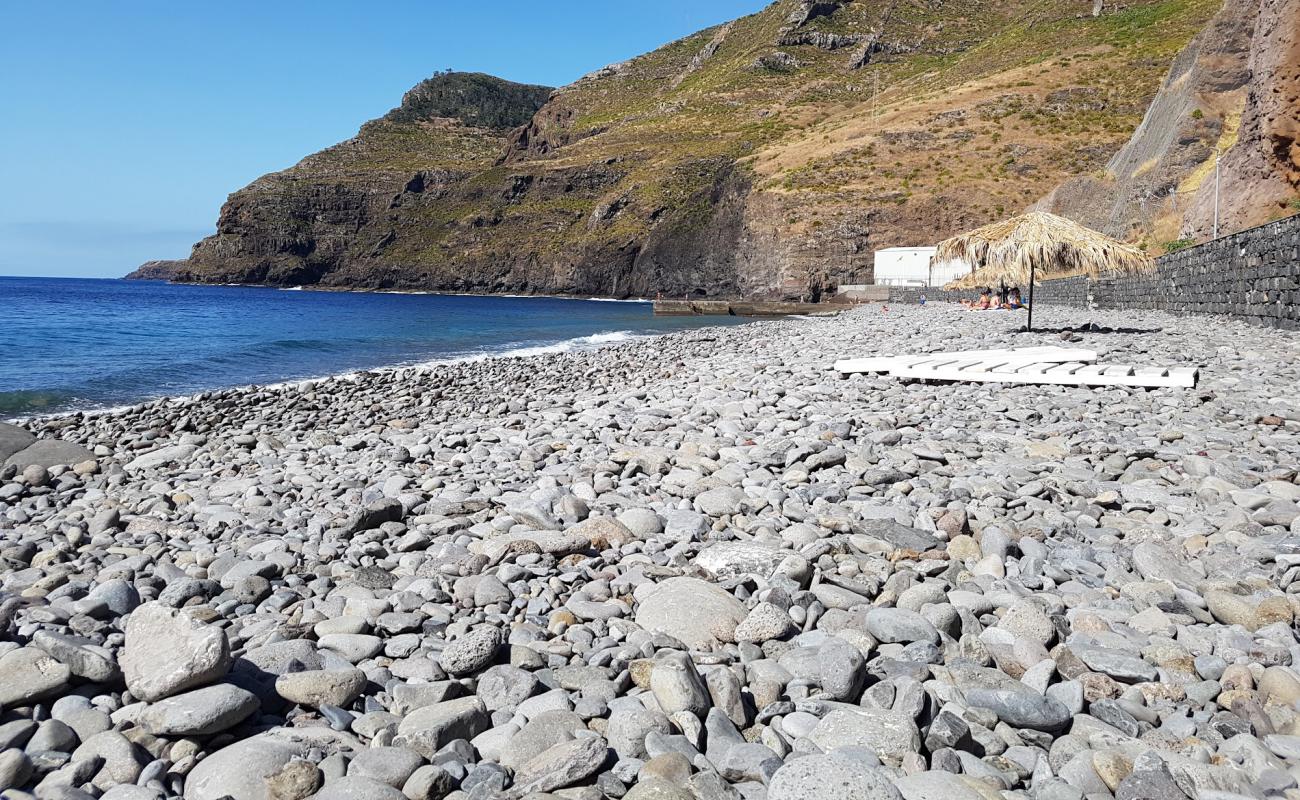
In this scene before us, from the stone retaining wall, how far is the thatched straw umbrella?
1476 mm

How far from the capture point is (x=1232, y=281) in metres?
15.0

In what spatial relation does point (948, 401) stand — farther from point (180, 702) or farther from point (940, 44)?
point (940, 44)

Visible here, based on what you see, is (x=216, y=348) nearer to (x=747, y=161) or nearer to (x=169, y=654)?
(x=169, y=654)

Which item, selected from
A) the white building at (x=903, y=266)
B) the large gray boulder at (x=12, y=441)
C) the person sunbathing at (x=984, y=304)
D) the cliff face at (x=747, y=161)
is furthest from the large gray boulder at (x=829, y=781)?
the white building at (x=903, y=266)

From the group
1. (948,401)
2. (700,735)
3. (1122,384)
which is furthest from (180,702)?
(1122,384)

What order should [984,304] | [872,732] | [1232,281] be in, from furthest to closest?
[984,304], [1232,281], [872,732]

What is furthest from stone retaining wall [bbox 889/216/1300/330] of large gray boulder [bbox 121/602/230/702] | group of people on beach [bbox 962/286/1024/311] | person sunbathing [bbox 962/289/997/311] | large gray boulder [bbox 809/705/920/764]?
large gray boulder [bbox 121/602/230/702]

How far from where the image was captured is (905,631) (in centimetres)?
301

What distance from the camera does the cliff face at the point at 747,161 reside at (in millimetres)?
59500

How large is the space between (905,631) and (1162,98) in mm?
43991

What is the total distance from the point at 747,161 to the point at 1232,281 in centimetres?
6021

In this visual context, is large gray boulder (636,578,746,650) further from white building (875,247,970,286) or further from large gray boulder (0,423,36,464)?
white building (875,247,970,286)

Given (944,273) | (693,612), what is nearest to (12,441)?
(693,612)

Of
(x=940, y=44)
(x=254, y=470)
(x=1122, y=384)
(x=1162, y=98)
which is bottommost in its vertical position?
(x=254, y=470)
